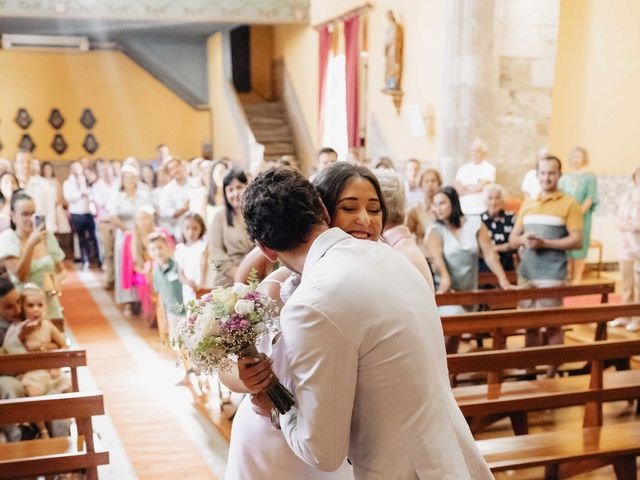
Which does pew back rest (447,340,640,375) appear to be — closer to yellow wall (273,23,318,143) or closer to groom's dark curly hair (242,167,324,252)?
groom's dark curly hair (242,167,324,252)

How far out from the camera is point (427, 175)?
607cm

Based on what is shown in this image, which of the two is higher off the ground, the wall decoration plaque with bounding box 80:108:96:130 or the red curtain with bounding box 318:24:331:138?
the red curtain with bounding box 318:24:331:138

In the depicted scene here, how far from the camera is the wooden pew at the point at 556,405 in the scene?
3154 millimetres

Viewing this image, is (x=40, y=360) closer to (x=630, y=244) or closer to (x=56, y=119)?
(x=630, y=244)

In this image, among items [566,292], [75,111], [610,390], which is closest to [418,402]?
[610,390]

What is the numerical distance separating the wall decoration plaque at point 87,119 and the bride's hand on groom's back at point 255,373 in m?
15.4

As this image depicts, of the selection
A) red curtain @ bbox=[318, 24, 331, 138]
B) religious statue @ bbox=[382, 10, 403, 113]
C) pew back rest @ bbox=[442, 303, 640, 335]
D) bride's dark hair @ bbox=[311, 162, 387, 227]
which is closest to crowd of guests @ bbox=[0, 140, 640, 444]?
bride's dark hair @ bbox=[311, 162, 387, 227]

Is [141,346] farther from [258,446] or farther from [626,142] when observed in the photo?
[626,142]

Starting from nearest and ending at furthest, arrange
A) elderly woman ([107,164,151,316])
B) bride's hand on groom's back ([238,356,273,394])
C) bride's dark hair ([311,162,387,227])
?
bride's hand on groom's back ([238,356,273,394]) < bride's dark hair ([311,162,387,227]) < elderly woman ([107,164,151,316])

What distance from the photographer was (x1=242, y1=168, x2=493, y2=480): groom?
142cm

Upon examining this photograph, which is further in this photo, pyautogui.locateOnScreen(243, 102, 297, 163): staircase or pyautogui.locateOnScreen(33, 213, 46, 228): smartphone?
pyautogui.locateOnScreen(243, 102, 297, 163): staircase

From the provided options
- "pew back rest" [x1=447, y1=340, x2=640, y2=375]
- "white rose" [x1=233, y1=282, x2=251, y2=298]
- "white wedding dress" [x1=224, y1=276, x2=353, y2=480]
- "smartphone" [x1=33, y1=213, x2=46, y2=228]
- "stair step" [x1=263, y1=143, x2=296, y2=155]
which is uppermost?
"white rose" [x1=233, y1=282, x2=251, y2=298]

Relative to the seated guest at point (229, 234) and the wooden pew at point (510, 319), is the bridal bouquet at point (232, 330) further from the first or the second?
the seated guest at point (229, 234)

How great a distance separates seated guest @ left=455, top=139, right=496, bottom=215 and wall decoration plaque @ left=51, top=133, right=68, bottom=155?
35.5 ft
